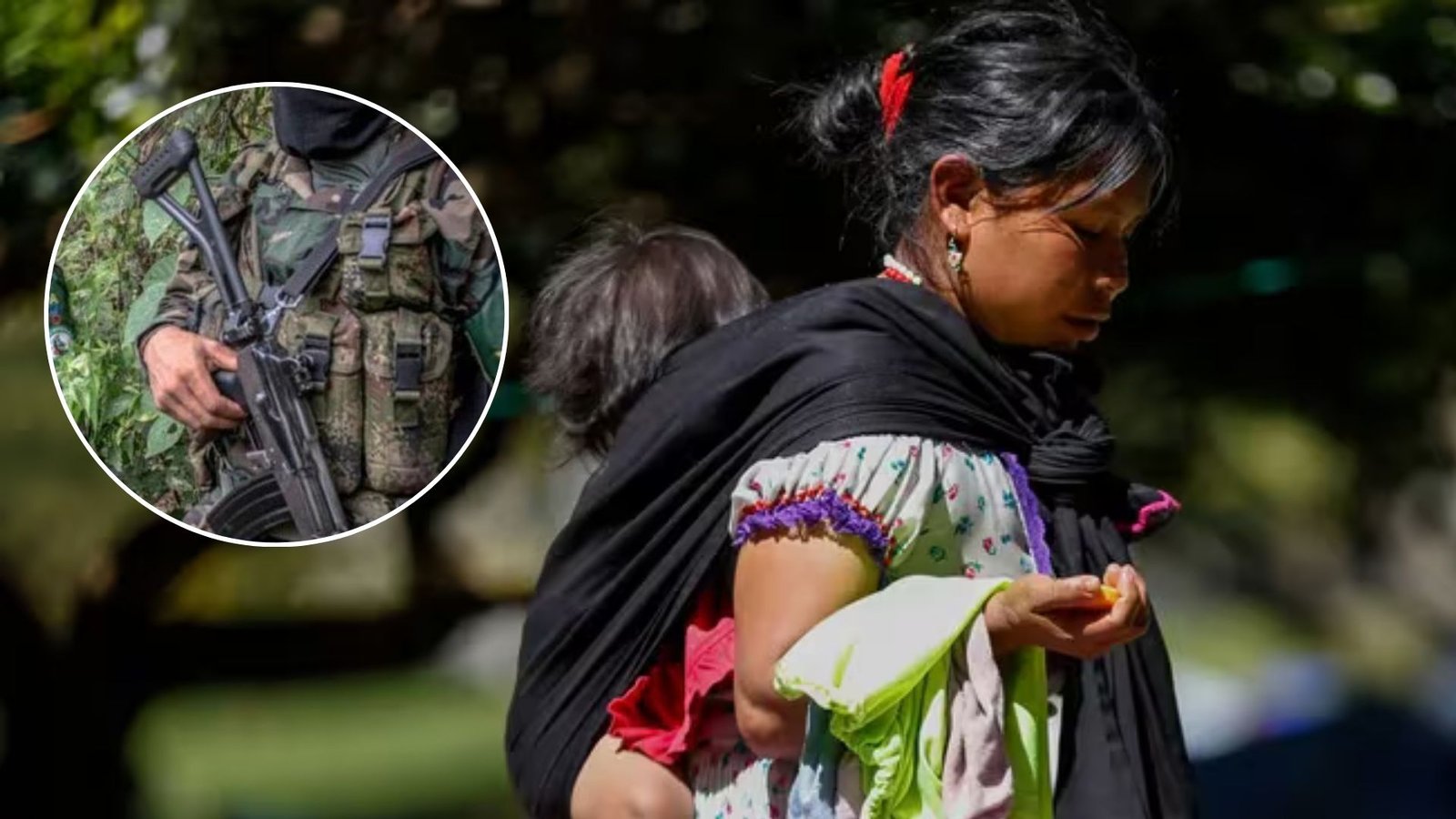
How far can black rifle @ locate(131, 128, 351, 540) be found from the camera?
2.19m

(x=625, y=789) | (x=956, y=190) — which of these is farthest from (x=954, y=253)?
(x=625, y=789)

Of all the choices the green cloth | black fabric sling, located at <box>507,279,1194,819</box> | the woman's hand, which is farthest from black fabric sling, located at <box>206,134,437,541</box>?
the woman's hand

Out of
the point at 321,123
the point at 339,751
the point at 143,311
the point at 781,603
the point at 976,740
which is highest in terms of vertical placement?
the point at 321,123

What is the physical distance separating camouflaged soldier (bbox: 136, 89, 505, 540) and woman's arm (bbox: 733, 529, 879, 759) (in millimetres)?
479

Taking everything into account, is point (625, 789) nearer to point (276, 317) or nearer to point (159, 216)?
point (276, 317)

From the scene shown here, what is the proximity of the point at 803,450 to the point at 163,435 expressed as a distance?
0.66 meters

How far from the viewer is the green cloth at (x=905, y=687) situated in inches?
71.7

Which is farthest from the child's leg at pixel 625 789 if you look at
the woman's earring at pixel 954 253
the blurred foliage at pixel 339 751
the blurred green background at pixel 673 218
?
the blurred foliage at pixel 339 751

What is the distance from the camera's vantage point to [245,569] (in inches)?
234

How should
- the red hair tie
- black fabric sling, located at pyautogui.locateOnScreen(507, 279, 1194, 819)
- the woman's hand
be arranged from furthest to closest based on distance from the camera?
the red hair tie
black fabric sling, located at pyautogui.locateOnScreen(507, 279, 1194, 819)
the woman's hand

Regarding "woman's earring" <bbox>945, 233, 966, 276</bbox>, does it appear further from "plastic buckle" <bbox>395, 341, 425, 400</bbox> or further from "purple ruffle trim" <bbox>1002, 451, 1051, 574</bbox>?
"plastic buckle" <bbox>395, 341, 425, 400</bbox>

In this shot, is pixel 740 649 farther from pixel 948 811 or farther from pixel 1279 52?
pixel 1279 52

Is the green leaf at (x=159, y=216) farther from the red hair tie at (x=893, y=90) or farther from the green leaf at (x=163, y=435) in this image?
the red hair tie at (x=893, y=90)

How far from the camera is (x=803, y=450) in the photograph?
194cm
